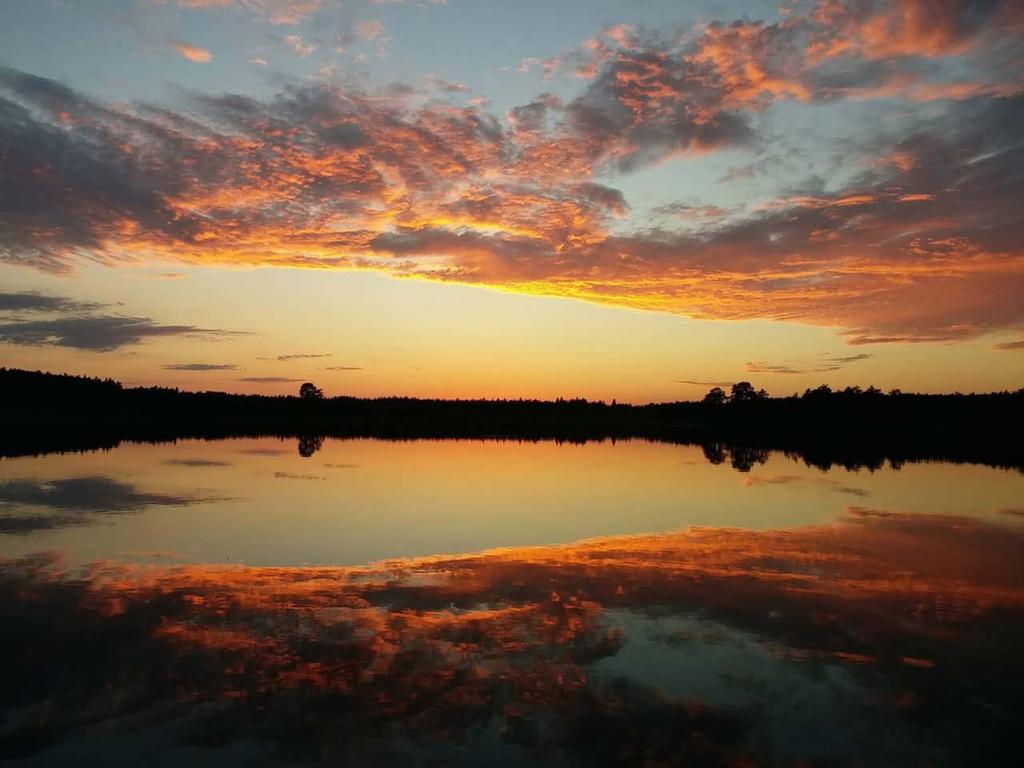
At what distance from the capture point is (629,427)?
144250 millimetres

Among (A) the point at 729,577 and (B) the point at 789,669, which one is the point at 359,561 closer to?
(A) the point at 729,577

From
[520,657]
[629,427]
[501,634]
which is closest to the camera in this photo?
[520,657]

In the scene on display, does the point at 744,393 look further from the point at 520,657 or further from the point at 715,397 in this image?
the point at 520,657

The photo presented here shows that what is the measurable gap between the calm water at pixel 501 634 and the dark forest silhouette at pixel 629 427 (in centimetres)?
3377

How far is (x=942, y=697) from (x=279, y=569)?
12.7m

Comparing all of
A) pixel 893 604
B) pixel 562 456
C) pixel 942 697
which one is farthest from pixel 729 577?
pixel 562 456

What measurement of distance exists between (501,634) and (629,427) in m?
134

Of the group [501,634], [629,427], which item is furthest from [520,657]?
[629,427]

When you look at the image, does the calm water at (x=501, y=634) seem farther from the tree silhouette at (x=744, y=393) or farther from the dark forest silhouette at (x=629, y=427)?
the tree silhouette at (x=744, y=393)

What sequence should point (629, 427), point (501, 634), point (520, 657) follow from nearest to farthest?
point (520, 657) < point (501, 634) < point (629, 427)

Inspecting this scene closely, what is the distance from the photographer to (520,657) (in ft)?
35.9

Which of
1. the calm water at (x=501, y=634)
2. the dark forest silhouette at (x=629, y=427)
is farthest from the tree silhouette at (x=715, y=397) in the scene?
the calm water at (x=501, y=634)

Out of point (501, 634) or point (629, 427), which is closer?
point (501, 634)

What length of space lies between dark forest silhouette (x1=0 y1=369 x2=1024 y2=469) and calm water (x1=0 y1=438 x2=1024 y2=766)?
33.8 meters
